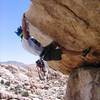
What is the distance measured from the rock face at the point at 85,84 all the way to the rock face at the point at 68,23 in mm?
669

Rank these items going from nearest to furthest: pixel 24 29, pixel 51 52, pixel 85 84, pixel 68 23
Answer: pixel 68 23
pixel 24 29
pixel 51 52
pixel 85 84

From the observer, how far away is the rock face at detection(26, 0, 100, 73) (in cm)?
714

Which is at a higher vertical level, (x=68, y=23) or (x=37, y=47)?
(x=68, y=23)

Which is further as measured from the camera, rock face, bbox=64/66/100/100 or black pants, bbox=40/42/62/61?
rock face, bbox=64/66/100/100

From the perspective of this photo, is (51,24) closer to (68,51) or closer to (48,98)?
(68,51)

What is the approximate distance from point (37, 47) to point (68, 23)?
1529 millimetres

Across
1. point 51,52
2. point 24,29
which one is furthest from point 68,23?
point 24,29

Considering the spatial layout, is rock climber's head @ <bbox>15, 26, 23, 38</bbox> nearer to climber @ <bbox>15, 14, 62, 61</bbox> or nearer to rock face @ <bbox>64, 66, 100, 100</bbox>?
climber @ <bbox>15, 14, 62, 61</bbox>

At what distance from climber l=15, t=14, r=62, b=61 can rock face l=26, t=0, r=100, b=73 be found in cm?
16

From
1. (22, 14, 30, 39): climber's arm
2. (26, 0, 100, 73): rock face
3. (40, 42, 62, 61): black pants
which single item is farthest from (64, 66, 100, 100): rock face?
(22, 14, 30, 39): climber's arm

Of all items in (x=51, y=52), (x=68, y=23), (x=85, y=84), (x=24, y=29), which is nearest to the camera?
(x=68, y=23)

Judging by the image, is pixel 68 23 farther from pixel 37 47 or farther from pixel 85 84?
pixel 85 84

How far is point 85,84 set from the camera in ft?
31.4

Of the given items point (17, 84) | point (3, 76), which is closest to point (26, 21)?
point (17, 84)
